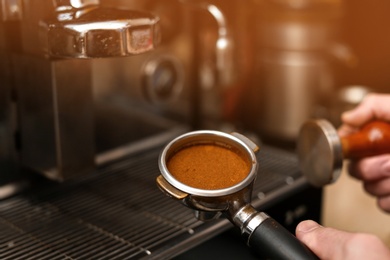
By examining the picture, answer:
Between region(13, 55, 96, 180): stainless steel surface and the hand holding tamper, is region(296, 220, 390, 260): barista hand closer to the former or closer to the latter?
the hand holding tamper

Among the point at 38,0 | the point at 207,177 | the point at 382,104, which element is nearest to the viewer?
the point at 207,177

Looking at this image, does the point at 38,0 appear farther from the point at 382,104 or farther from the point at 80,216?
the point at 382,104

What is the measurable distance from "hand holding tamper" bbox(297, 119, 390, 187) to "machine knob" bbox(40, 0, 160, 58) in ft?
0.81

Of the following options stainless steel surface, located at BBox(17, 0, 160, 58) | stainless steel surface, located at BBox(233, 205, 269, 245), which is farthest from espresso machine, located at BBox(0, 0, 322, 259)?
stainless steel surface, located at BBox(233, 205, 269, 245)

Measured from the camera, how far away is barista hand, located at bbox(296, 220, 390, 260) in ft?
1.64

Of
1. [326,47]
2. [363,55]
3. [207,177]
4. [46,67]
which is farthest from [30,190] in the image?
[363,55]

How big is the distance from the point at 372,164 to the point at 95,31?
15.9 inches

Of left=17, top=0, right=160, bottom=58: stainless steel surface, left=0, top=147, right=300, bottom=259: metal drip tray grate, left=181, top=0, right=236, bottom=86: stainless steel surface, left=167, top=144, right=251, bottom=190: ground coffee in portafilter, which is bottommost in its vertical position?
left=0, top=147, right=300, bottom=259: metal drip tray grate

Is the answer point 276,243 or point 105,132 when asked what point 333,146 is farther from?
point 105,132

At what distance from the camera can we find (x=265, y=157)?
86 centimetres

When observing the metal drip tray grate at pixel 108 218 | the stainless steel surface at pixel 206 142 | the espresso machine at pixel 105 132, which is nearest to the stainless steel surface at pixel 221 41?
the espresso machine at pixel 105 132

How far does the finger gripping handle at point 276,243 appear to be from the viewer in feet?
1.65

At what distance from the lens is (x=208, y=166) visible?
54cm

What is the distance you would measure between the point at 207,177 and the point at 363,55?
85 cm
